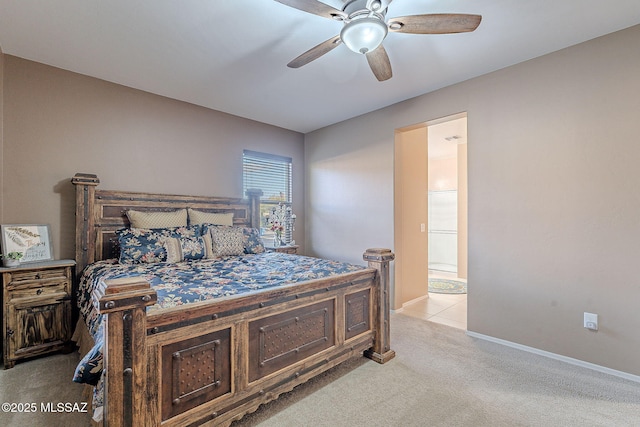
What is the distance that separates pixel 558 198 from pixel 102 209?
14.9ft

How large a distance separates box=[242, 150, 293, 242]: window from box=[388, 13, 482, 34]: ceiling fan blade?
3076mm

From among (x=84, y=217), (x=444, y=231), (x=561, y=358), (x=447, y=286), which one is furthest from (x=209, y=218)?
(x=444, y=231)

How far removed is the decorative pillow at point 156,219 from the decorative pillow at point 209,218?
0.09m

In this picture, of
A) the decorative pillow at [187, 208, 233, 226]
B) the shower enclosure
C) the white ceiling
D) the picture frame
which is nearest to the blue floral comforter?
the picture frame

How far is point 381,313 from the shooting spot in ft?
8.21

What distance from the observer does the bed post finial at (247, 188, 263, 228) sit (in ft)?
14.3

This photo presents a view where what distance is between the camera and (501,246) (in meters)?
2.96

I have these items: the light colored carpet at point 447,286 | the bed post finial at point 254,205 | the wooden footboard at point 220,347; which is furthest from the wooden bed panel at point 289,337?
the light colored carpet at point 447,286

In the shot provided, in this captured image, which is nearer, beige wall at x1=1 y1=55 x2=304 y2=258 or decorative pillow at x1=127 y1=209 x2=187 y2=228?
beige wall at x1=1 y1=55 x2=304 y2=258

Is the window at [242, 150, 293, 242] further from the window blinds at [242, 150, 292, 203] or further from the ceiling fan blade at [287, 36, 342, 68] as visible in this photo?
the ceiling fan blade at [287, 36, 342, 68]

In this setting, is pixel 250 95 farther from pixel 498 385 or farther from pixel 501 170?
pixel 498 385

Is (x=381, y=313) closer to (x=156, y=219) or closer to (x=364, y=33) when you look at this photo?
(x=364, y=33)

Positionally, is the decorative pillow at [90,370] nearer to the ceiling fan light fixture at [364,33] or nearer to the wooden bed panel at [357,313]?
the wooden bed panel at [357,313]

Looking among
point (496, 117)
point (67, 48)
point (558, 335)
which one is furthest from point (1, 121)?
point (558, 335)
